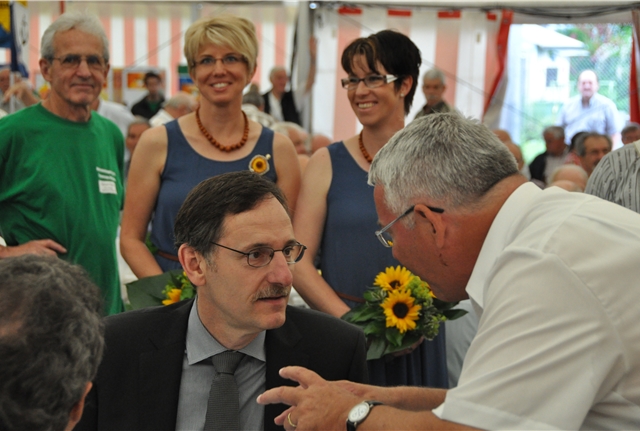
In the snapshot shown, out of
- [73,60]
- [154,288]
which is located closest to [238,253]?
[154,288]

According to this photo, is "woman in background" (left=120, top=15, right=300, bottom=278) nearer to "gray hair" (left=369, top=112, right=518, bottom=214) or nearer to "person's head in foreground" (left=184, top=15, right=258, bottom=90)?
"person's head in foreground" (left=184, top=15, right=258, bottom=90)

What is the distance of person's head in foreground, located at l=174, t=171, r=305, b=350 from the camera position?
7.95 ft

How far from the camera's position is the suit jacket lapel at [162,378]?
93.6 inches

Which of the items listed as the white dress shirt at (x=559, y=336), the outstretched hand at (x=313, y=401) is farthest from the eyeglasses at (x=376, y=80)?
the white dress shirt at (x=559, y=336)

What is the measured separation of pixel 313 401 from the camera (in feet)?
6.70

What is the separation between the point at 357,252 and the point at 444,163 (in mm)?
1459

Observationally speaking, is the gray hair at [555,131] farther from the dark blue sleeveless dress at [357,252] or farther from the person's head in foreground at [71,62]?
the person's head in foreground at [71,62]

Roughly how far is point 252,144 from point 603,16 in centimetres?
705

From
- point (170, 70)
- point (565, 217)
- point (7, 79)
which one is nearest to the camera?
point (565, 217)

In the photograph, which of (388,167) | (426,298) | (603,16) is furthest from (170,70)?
(388,167)

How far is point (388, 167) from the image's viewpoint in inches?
84.0

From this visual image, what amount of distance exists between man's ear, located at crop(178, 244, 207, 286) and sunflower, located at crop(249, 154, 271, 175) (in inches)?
44.5

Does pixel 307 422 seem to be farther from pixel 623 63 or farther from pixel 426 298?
pixel 623 63

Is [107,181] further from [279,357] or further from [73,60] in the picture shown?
[279,357]
